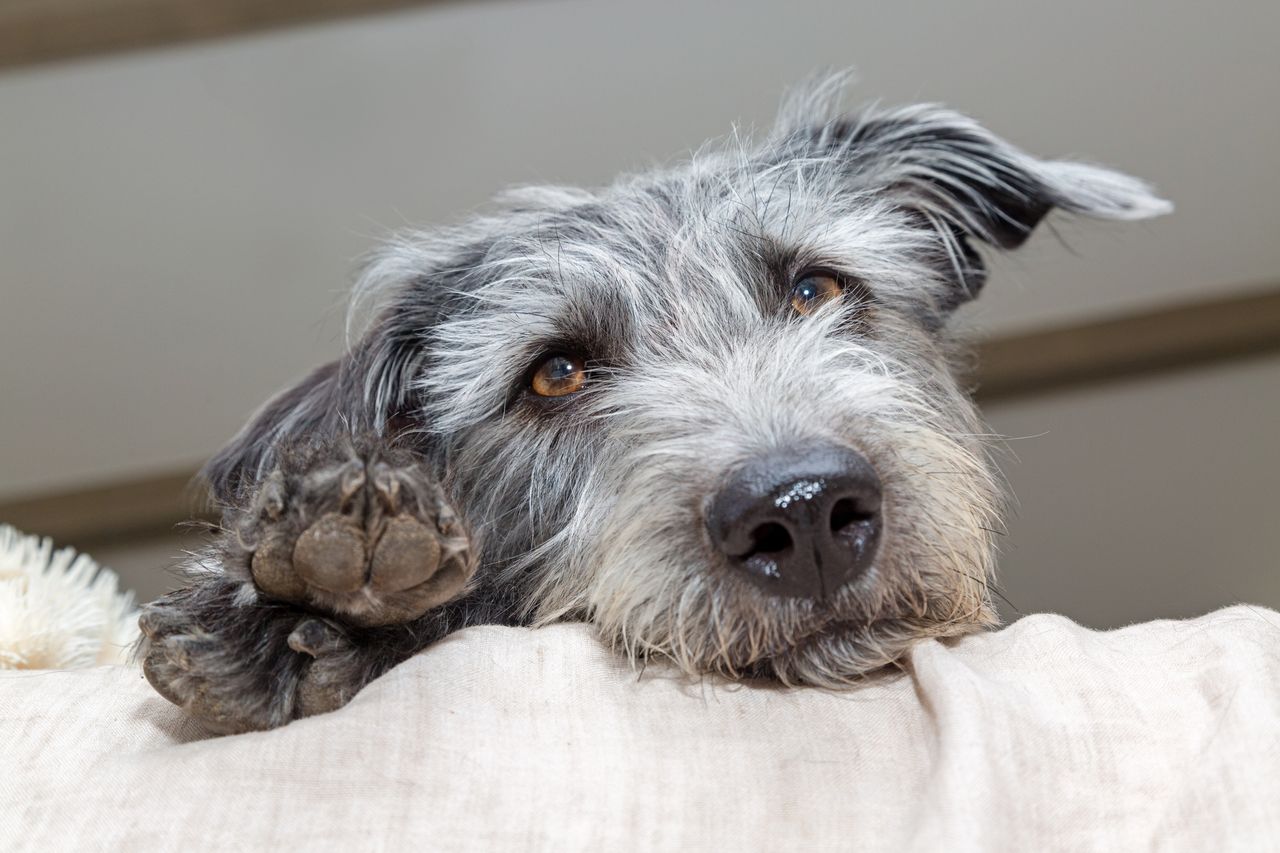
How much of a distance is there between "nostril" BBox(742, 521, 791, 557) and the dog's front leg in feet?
1.10

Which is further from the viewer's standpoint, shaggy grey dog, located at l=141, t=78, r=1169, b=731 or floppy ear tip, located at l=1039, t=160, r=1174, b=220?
floppy ear tip, located at l=1039, t=160, r=1174, b=220

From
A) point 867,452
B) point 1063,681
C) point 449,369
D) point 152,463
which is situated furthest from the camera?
point 152,463

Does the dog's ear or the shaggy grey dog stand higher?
the dog's ear

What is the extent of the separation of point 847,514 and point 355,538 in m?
0.57

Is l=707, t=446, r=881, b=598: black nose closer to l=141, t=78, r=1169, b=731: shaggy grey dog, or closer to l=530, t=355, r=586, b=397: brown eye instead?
l=141, t=78, r=1169, b=731: shaggy grey dog

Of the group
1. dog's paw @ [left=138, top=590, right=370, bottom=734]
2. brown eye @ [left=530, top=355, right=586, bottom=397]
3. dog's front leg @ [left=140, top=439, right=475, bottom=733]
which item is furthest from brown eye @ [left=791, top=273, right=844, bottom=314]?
dog's paw @ [left=138, top=590, right=370, bottom=734]

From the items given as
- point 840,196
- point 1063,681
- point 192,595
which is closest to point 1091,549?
point 840,196

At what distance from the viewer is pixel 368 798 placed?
1.04 metres

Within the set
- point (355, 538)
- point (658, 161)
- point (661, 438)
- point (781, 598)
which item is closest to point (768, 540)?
point (781, 598)

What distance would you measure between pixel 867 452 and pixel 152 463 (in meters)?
3.47

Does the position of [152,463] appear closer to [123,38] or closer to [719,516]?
[123,38]

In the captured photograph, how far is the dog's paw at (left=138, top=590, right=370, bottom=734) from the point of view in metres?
1.23

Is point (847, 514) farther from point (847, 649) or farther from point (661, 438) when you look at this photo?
point (661, 438)

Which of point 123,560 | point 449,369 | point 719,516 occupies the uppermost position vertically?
point 719,516
